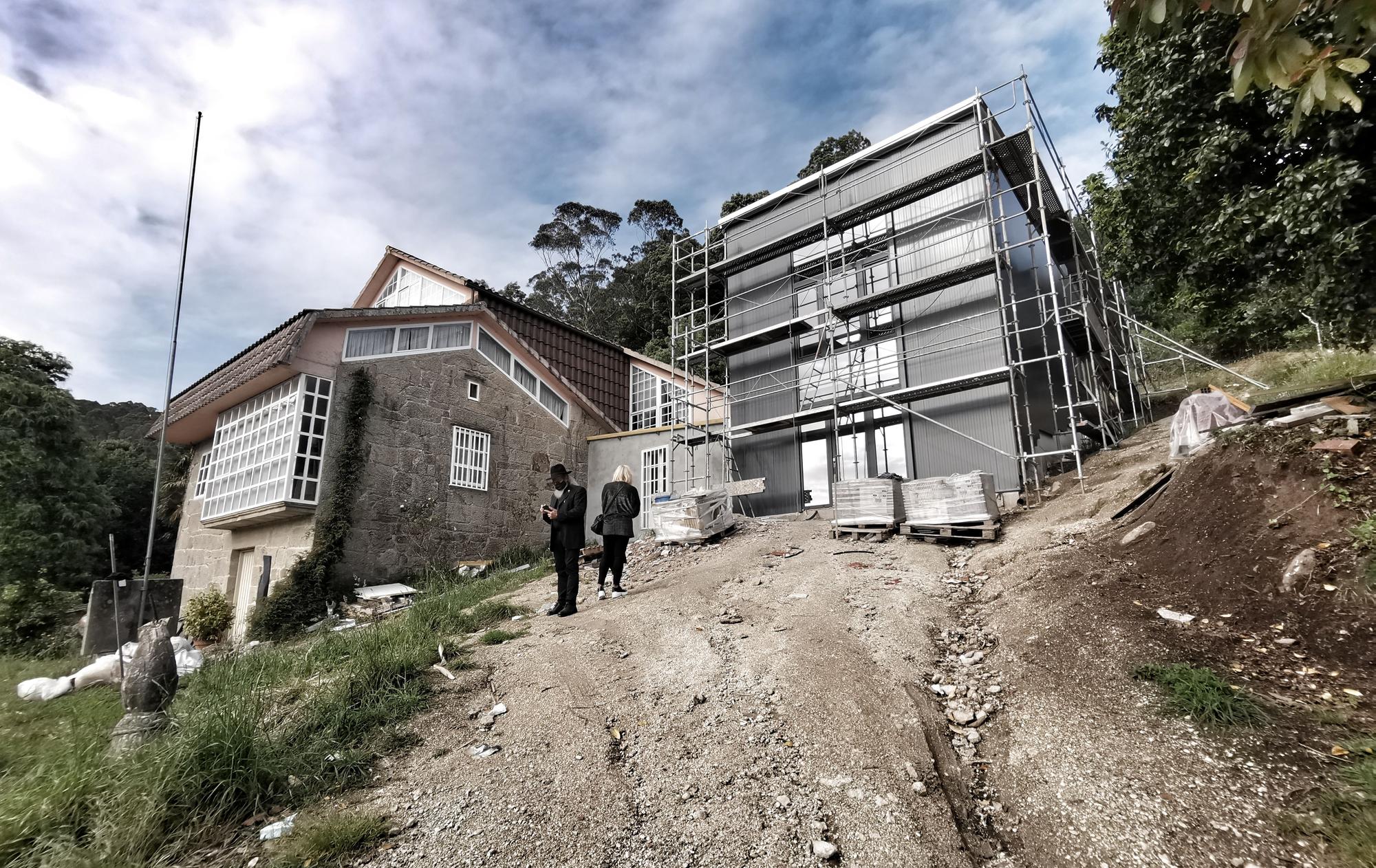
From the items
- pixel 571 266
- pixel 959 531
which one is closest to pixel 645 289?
pixel 571 266

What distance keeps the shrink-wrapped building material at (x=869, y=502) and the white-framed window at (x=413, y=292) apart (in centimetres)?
1284

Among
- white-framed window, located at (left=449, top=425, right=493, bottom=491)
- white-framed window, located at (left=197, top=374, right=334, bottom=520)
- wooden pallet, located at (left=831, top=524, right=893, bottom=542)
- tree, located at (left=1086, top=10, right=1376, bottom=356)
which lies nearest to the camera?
tree, located at (left=1086, top=10, right=1376, bottom=356)

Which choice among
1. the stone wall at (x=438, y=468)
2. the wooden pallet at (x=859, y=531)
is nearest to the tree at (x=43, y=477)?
the stone wall at (x=438, y=468)

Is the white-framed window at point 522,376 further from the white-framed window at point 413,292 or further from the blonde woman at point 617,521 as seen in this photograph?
the blonde woman at point 617,521

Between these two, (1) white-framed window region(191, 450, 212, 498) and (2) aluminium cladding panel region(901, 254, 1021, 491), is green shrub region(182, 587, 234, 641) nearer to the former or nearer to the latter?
(1) white-framed window region(191, 450, 212, 498)

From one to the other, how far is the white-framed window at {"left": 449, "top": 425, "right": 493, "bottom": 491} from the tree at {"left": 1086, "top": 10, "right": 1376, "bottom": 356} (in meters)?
12.6

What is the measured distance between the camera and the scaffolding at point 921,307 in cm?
1198

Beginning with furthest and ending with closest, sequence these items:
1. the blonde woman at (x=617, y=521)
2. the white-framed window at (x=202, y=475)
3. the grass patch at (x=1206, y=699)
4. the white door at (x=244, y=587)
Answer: the white-framed window at (x=202, y=475)
the white door at (x=244, y=587)
the blonde woman at (x=617, y=521)
the grass patch at (x=1206, y=699)

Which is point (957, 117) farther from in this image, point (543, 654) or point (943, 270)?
point (543, 654)

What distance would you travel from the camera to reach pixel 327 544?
437 inches

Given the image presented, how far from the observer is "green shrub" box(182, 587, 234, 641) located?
37.4 ft

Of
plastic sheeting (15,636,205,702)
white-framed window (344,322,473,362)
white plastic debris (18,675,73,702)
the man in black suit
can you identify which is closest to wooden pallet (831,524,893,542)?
the man in black suit

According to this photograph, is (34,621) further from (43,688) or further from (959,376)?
(959,376)

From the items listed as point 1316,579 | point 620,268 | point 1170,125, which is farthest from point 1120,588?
point 620,268
